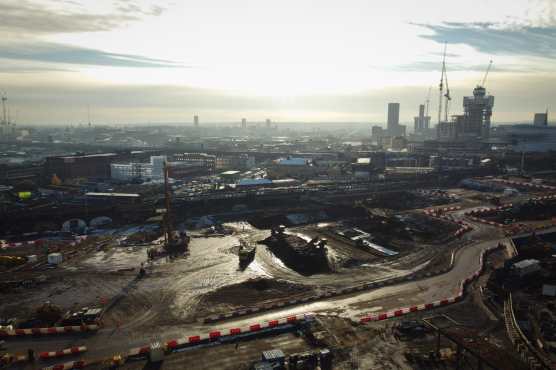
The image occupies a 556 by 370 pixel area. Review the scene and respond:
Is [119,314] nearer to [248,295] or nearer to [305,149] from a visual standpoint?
[248,295]

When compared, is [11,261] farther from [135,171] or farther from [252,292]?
[135,171]

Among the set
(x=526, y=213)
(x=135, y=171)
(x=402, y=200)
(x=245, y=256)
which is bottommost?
(x=245, y=256)

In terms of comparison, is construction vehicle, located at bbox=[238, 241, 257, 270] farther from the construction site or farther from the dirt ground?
the dirt ground

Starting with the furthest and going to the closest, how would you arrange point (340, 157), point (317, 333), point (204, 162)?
point (340, 157), point (204, 162), point (317, 333)

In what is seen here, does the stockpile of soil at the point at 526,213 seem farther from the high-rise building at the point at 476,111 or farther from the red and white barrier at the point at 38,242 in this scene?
the high-rise building at the point at 476,111

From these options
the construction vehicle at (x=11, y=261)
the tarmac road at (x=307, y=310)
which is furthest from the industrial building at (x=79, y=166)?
the tarmac road at (x=307, y=310)

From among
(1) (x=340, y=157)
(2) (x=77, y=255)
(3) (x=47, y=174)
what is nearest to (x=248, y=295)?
(2) (x=77, y=255)

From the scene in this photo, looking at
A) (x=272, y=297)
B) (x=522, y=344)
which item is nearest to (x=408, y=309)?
(x=522, y=344)
